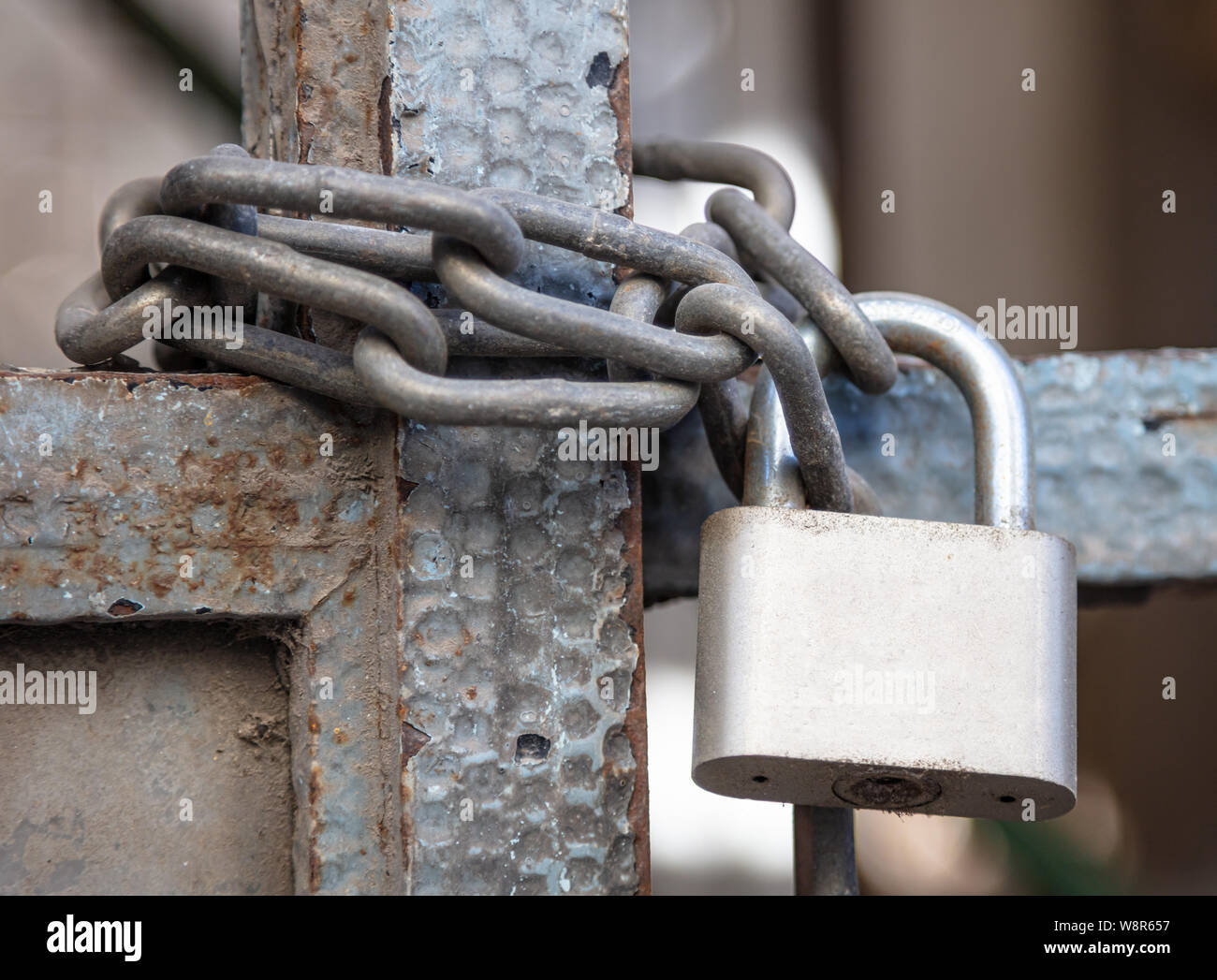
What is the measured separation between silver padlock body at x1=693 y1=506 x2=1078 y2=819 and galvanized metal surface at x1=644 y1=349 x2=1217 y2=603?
0.55ft

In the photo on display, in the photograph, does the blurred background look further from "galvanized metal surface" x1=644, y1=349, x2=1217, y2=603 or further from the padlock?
the padlock

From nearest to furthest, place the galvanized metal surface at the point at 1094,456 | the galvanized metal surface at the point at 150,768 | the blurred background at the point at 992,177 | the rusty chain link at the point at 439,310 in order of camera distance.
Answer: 1. the rusty chain link at the point at 439,310
2. the galvanized metal surface at the point at 150,768
3. the galvanized metal surface at the point at 1094,456
4. the blurred background at the point at 992,177

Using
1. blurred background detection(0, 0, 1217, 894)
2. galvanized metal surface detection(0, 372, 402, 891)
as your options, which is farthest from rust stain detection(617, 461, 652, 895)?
blurred background detection(0, 0, 1217, 894)

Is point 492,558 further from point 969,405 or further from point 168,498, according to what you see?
point 969,405

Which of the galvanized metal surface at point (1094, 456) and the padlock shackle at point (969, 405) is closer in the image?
the padlock shackle at point (969, 405)

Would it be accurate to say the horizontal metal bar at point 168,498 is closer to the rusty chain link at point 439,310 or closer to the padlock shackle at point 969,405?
the rusty chain link at point 439,310

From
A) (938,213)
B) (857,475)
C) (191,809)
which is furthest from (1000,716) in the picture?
(938,213)

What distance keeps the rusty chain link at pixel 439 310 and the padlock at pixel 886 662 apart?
0.05 metres

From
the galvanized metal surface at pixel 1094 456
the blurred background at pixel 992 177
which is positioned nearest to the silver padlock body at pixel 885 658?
the galvanized metal surface at pixel 1094 456

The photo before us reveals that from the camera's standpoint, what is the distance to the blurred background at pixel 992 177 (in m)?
2.52

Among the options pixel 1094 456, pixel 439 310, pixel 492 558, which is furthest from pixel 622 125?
pixel 1094 456

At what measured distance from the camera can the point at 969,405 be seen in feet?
2.21

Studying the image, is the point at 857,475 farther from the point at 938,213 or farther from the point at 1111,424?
the point at 938,213

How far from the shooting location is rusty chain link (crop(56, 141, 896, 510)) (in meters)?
0.49
